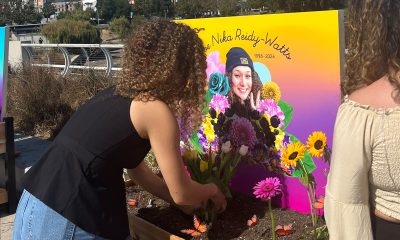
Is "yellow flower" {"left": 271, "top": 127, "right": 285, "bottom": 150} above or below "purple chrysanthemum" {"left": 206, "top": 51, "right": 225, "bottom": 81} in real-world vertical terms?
below

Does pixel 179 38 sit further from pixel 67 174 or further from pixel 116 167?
pixel 67 174

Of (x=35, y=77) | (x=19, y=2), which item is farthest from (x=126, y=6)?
(x=35, y=77)

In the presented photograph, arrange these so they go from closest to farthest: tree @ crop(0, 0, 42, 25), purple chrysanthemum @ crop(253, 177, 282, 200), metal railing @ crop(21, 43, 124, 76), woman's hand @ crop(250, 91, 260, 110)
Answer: purple chrysanthemum @ crop(253, 177, 282, 200) < woman's hand @ crop(250, 91, 260, 110) < metal railing @ crop(21, 43, 124, 76) < tree @ crop(0, 0, 42, 25)

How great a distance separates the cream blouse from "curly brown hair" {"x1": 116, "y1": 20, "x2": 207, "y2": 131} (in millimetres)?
809

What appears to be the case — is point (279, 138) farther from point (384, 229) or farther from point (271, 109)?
point (384, 229)

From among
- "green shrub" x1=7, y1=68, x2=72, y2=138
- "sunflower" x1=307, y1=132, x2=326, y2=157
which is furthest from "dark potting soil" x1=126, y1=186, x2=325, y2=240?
"green shrub" x1=7, y1=68, x2=72, y2=138

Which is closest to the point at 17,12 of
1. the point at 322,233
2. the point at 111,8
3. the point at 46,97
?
the point at 111,8

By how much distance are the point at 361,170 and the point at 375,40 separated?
0.37 m

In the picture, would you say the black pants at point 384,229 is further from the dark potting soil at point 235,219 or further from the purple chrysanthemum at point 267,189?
the dark potting soil at point 235,219

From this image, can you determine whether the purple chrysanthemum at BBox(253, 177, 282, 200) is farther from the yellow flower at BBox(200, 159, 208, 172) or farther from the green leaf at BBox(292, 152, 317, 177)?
the yellow flower at BBox(200, 159, 208, 172)

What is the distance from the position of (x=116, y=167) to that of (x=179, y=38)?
603 mm

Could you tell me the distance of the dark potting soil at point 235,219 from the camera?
2889 mm

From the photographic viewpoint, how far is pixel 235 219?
3104 millimetres

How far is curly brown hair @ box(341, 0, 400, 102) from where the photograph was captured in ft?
4.62
